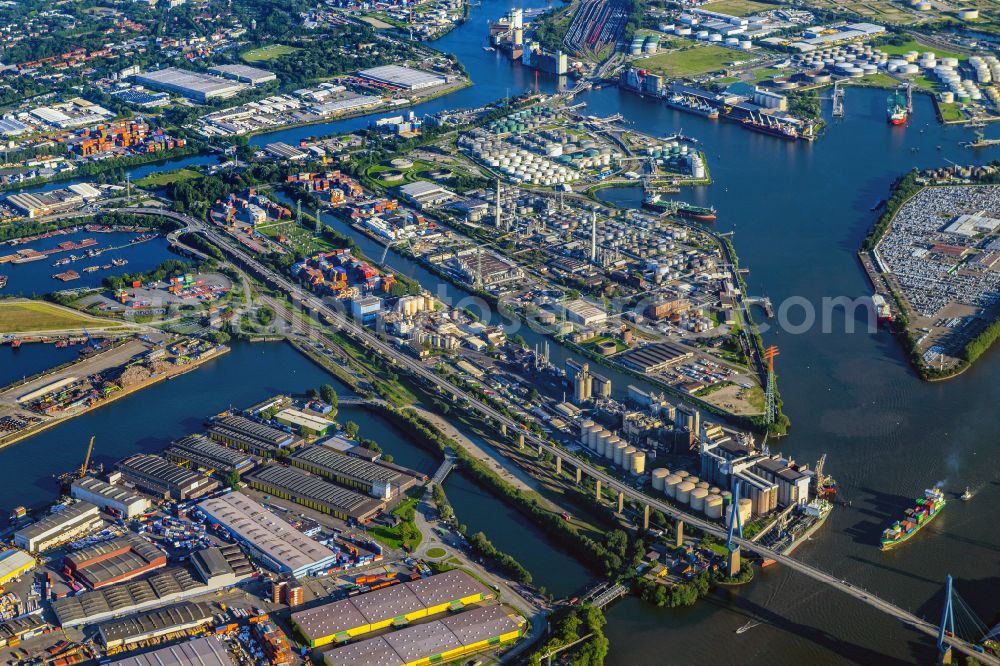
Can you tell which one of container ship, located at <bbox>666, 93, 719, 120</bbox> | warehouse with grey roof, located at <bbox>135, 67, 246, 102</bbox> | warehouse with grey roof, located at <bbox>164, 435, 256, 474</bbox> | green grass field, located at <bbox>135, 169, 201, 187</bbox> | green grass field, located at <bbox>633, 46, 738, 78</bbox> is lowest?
green grass field, located at <bbox>135, 169, 201, 187</bbox>

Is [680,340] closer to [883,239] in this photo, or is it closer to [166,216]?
[883,239]

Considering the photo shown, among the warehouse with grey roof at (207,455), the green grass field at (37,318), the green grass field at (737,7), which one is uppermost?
the green grass field at (737,7)

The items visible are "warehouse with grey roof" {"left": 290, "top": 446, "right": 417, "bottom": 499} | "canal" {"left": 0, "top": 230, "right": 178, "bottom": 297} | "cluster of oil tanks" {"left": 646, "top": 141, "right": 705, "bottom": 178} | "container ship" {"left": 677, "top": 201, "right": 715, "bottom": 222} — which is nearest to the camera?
"warehouse with grey roof" {"left": 290, "top": 446, "right": 417, "bottom": 499}

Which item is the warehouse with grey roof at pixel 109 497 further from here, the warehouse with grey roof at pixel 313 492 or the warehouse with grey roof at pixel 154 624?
the warehouse with grey roof at pixel 154 624

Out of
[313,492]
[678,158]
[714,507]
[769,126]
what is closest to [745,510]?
[714,507]

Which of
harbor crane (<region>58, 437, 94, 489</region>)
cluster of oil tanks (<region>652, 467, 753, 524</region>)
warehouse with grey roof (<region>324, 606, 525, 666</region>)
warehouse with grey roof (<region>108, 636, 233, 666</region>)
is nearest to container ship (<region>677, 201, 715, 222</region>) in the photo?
cluster of oil tanks (<region>652, 467, 753, 524</region>)

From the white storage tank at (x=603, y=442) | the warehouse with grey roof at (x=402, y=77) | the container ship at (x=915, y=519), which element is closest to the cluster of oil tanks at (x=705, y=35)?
the warehouse with grey roof at (x=402, y=77)

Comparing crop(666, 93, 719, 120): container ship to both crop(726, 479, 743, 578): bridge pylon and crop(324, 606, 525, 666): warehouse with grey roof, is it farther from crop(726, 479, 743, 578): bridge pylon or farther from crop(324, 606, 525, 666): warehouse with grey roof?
crop(324, 606, 525, 666): warehouse with grey roof
